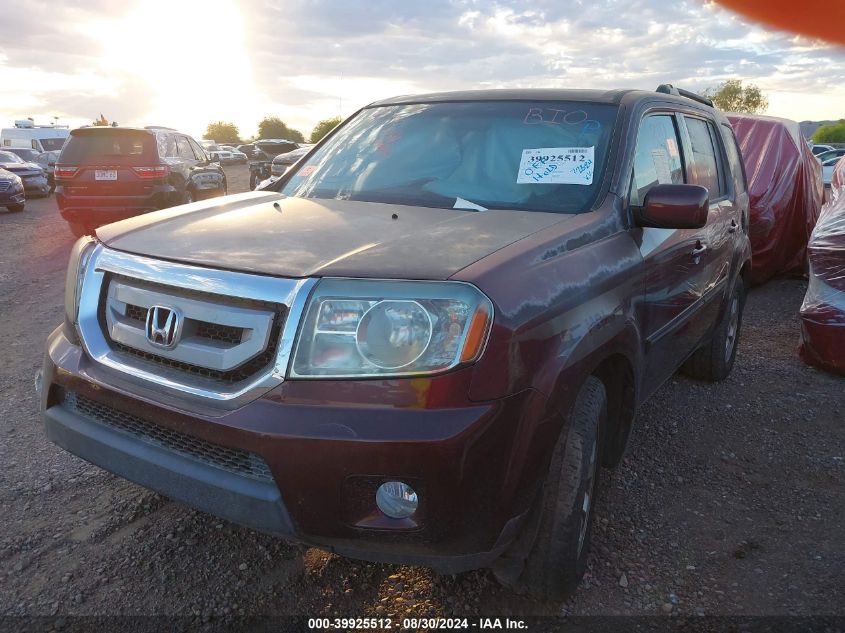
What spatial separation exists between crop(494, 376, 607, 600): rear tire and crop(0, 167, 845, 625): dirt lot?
20 centimetres

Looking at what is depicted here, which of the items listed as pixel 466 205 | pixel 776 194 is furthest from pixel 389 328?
pixel 776 194

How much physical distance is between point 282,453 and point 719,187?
3364mm

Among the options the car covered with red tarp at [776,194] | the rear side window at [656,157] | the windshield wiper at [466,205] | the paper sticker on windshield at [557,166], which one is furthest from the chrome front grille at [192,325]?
the car covered with red tarp at [776,194]

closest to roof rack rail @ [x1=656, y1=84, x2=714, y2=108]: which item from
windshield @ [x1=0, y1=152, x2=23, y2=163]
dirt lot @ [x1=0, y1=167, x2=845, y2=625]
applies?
dirt lot @ [x1=0, y1=167, x2=845, y2=625]

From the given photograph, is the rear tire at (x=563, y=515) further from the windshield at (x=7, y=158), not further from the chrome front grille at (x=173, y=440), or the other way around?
the windshield at (x=7, y=158)

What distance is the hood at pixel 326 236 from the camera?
1936 millimetres

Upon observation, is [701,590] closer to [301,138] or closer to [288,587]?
[288,587]

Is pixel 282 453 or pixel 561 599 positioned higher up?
pixel 282 453

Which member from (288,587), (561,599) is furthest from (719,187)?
(288,587)

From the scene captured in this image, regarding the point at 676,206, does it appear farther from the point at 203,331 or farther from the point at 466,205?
the point at 203,331

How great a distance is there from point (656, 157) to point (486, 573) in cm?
196

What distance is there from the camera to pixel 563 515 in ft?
7.05

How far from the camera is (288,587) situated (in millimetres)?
2404

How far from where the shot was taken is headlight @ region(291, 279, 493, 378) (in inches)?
70.6
